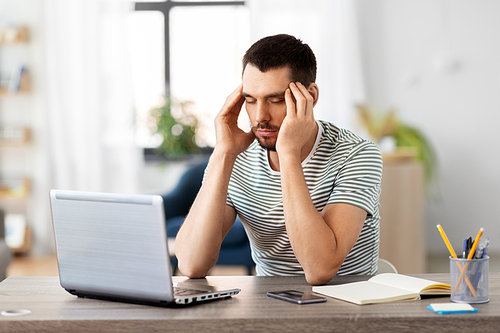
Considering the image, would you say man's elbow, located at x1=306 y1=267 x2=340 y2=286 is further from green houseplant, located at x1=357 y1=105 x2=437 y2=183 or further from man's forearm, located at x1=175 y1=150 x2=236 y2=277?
green houseplant, located at x1=357 y1=105 x2=437 y2=183

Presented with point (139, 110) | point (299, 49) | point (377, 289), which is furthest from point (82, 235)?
point (139, 110)

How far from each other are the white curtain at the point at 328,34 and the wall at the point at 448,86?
15 centimetres

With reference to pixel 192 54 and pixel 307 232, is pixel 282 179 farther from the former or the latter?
pixel 192 54

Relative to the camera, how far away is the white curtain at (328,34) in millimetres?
4039

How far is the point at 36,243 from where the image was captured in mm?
4238

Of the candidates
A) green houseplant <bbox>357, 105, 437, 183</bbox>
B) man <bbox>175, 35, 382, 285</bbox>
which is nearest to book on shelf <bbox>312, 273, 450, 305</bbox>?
man <bbox>175, 35, 382, 285</bbox>

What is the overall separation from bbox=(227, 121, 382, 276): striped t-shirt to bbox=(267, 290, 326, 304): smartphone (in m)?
0.33

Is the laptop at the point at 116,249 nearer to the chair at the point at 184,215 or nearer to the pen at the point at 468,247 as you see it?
the pen at the point at 468,247

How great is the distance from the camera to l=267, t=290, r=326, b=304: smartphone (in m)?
0.94

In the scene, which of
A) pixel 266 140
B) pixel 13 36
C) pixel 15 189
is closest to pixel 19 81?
pixel 13 36

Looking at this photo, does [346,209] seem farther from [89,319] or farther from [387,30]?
[387,30]

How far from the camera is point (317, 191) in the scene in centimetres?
138

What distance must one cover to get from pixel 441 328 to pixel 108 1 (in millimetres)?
3823

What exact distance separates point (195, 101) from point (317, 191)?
301 centimetres
